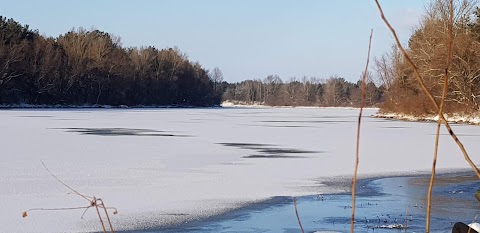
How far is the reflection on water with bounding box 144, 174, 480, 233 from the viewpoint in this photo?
7.01m

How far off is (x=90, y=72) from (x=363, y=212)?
73057 mm

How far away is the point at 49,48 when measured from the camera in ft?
234

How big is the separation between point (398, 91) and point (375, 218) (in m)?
45.5

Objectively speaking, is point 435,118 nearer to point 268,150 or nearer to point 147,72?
point 268,150

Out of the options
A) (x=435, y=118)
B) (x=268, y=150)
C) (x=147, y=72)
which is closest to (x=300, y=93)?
(x=147, y=72)

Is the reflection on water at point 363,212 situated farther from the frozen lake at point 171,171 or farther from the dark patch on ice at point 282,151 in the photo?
the dark patch on ice at point 282,151

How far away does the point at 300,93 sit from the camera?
493ft

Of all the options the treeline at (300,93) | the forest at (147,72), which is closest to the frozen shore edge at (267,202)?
Answer: the forest at (147,72)

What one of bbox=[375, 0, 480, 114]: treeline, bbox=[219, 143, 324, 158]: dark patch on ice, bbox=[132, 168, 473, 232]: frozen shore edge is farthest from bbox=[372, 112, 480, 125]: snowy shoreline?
bbox=[132, 168, 473, 232]: frozen shore edge

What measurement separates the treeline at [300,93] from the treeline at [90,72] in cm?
3670

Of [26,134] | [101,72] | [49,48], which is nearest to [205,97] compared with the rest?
[101,72]

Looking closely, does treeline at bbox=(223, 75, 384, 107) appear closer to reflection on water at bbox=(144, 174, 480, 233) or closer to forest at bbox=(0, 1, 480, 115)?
forest at bbox=(0, 1, 480, 115)

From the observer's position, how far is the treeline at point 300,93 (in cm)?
13738

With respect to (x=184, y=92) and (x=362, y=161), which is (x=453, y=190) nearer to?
(x=362, y=161)
